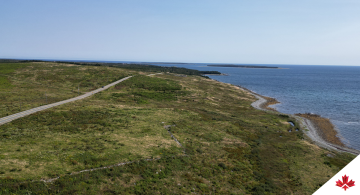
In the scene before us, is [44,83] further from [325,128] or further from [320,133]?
[325,128]

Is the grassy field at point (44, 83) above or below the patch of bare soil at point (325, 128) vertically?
above

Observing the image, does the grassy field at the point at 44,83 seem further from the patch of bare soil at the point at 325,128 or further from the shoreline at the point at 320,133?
the patch of bare soil at the point at 325,128

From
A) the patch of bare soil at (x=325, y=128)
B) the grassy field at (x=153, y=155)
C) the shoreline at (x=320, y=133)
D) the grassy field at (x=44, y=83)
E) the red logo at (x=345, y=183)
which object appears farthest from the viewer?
the grassy field at (x=44, y=83)

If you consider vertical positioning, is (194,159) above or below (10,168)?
below

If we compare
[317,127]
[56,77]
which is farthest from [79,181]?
[56,77]

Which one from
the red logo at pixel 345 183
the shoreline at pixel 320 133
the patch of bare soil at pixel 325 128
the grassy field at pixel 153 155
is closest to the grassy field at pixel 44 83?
the grassy field at pixel 153 155

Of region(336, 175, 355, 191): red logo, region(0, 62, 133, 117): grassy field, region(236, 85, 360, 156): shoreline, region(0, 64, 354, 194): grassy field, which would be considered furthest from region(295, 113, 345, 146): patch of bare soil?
region(0, 62, 133, 117): grassy field

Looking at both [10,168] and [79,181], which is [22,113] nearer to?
[10,168]

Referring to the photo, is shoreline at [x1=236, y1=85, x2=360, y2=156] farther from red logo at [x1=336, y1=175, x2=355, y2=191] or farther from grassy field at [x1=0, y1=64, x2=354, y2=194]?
red logo at [x1=336, y1=175, x2=355, y2=191]
